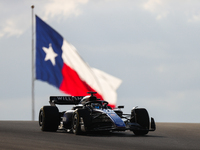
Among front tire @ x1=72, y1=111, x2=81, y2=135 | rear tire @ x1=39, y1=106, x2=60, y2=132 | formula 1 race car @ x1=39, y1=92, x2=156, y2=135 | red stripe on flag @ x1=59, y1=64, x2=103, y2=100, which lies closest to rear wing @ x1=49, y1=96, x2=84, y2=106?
formula 1 race car @ x1=39, y1=92, x2=156, y2=135

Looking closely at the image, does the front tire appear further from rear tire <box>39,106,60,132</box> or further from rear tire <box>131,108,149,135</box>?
rear tire <box>131,108,149,135</box>

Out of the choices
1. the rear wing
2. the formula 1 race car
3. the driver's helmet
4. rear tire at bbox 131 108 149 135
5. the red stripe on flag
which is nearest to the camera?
the formula 1 race car

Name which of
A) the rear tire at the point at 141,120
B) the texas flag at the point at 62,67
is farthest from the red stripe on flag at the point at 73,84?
the rear tire at the point at 141,120

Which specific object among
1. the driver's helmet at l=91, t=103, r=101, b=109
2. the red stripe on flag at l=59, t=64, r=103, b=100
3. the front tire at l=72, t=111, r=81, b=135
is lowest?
the front tire at l=72, t=111, r=81, b=135

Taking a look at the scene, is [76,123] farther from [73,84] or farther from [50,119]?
[73,84]

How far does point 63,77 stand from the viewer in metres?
32.0

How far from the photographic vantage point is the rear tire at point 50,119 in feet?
65.0

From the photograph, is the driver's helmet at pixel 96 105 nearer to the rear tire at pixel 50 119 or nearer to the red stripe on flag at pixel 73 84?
the rear tire at pixel 50 119

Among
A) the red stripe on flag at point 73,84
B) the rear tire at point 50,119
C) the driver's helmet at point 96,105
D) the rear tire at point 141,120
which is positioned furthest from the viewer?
the red stripe on flag at point 73,84

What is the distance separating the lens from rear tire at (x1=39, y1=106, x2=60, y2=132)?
1980 centimetres

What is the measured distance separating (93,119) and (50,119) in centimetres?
236

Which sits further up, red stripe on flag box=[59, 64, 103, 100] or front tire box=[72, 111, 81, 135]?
red stripe on flag box=[59, 64, 103, 100]

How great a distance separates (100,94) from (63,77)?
2.92 metres

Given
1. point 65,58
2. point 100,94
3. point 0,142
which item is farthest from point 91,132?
point 65,58
